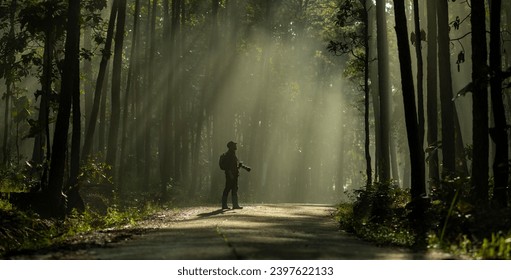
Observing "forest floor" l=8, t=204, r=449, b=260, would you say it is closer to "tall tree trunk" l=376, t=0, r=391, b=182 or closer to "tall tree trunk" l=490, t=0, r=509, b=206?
"tall tree trunk" l=490, t=0, r=509, b=206

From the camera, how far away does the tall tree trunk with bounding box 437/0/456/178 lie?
2181 centimetres

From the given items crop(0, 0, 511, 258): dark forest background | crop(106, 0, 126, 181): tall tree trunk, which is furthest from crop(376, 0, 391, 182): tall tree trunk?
crop(106, 0, 126, 181): tall tree trunk

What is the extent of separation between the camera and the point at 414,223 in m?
15.0

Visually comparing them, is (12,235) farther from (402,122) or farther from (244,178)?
(244,178)

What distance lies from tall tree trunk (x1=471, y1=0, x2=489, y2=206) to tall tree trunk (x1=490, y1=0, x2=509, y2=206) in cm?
17

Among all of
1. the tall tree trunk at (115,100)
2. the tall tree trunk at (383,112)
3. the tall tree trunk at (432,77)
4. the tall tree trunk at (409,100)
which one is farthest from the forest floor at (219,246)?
the tall tree trunk at (115,100)

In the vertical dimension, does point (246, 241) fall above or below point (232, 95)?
below

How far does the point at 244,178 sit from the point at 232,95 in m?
12.5

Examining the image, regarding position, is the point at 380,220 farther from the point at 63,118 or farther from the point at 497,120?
the point at 63,118

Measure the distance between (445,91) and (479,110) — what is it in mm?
7474

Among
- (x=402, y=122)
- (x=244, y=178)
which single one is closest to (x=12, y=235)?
(x=402, y=122)

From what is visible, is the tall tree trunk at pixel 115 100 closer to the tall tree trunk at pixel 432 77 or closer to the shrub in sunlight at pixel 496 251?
the tall tree trunk at pixel 432 77

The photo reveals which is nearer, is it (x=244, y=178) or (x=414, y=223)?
(x=414, y=223)

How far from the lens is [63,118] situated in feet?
64.0
